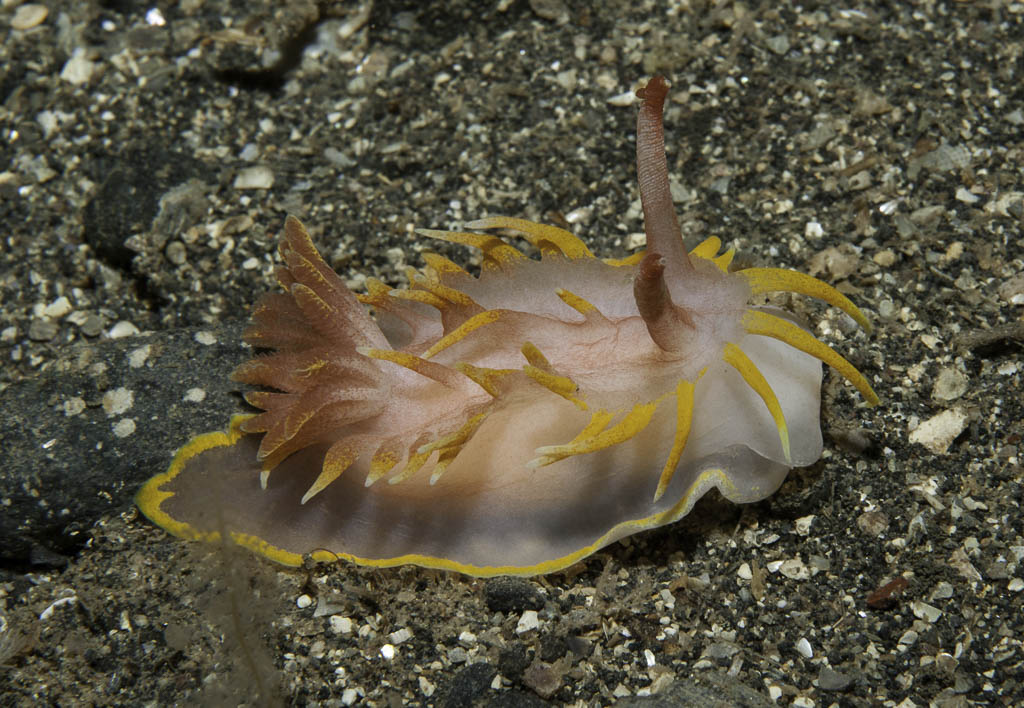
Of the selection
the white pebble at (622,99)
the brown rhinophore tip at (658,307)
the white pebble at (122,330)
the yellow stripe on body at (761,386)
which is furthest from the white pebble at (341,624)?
the white pebble at (622,99)

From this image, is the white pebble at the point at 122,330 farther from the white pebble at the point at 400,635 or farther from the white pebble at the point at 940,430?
the white pebble at the point at 940,430

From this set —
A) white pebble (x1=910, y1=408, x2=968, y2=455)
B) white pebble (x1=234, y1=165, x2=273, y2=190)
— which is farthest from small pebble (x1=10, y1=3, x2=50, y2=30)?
white pebble (x1=910, y1=408, x2=968, y2=455)

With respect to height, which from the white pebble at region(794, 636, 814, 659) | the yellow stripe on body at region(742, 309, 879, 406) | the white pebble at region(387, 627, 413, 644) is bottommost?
the white pebble at region(387, 627, 413, 644)

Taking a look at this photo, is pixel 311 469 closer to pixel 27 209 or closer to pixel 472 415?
pixel 472 415

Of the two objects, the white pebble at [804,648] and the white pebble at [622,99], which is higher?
the white pebble at [622,99]

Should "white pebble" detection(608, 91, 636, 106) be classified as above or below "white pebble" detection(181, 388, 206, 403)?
above

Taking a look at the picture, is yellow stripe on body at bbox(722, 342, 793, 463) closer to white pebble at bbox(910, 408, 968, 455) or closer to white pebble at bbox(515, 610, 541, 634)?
white pebble at bbox(910, 408, 968, 455)

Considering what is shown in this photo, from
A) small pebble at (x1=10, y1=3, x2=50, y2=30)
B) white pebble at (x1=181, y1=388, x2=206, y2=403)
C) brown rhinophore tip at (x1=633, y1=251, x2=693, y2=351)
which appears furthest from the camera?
small pebble at (x1=10, y1=3, x2=50, y2=30)

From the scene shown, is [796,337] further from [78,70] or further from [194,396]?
[78,70]
